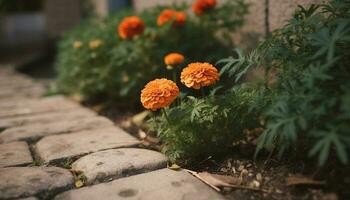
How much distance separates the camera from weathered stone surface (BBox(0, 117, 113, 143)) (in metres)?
2.66

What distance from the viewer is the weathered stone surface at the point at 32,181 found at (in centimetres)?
171

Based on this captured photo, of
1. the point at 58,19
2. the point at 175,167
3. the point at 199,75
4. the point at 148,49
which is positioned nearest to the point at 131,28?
the point at 148,49

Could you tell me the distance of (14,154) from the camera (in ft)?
7.45

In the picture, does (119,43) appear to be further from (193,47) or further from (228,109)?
(228,109)

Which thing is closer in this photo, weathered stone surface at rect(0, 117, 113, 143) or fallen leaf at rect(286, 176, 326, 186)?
fallen leaf at rect(286, 176, 326, 186)

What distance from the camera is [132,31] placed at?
119 inches

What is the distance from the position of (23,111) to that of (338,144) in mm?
2967

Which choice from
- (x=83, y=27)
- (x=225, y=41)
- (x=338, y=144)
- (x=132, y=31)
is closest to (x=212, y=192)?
(x=338, y=144)

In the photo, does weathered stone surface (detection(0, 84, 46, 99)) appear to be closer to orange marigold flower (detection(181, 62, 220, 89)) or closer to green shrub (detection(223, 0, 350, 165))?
orange marigold flower (detection(181, 62, 220, 89))

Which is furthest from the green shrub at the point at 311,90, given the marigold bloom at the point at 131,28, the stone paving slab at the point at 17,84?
the stone paving slab at the point at 17,84

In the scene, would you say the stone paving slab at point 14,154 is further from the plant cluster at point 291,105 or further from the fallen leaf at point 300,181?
the fallen leaf at point 300,181

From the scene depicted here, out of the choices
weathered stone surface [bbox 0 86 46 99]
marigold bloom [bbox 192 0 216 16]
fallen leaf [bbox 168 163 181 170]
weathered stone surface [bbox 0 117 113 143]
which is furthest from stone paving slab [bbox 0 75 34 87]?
fallen leaf [bbox 168 163 181 170]

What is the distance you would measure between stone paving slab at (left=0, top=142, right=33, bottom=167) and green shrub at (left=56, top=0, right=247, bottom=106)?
100 cm

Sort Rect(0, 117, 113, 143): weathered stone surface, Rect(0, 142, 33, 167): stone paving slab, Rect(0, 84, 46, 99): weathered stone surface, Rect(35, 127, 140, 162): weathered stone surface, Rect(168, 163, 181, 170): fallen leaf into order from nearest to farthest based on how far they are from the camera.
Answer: Rect(168, 163, 181, 170): fallen leaf → Rect(0, 142, 33, 167): stone paving slab → Rect(35, 127, 140, 162): weathered stone surface → Rect(0, 117, 113, 143): weathered stone surface → Rect(0, 84, 46, 99): weathered stone surface
